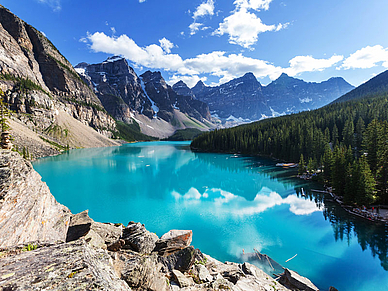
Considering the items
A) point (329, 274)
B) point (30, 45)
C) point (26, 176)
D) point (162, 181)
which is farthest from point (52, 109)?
point (329, 274)

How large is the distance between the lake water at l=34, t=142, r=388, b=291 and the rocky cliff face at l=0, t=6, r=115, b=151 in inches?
2848

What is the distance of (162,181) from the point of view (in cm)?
3628

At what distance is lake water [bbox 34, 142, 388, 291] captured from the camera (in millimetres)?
12883

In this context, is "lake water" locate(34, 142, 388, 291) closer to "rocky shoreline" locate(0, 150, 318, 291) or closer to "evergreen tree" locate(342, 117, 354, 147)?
"rocky shoreline" locate(0, 150, 318, 291)

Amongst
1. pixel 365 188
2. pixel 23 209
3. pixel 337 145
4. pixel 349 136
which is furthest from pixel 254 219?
pixel 349 136

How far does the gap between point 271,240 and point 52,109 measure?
115396 millimetres

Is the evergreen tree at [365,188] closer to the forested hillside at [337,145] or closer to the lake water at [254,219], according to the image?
the forested hillside at [337,145]

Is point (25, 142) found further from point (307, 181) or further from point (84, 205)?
point (307, 181)

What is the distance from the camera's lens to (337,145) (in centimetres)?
4241

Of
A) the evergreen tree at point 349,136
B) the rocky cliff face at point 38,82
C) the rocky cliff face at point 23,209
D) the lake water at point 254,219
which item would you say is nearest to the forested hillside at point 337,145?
the evergreen tree at point 349,136

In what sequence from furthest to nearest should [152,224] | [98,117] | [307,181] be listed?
[98,117], [307,181], [152,224]

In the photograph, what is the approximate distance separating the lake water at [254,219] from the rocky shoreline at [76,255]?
13.3ft

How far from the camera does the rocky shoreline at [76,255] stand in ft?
10.7

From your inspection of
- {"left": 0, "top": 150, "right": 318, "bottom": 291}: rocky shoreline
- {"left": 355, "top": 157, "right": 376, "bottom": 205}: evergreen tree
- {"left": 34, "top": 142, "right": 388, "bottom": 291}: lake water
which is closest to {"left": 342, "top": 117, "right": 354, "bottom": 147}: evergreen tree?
{"left": 34, "top": 142, "right": 388, "bottom": 291}: lake water
